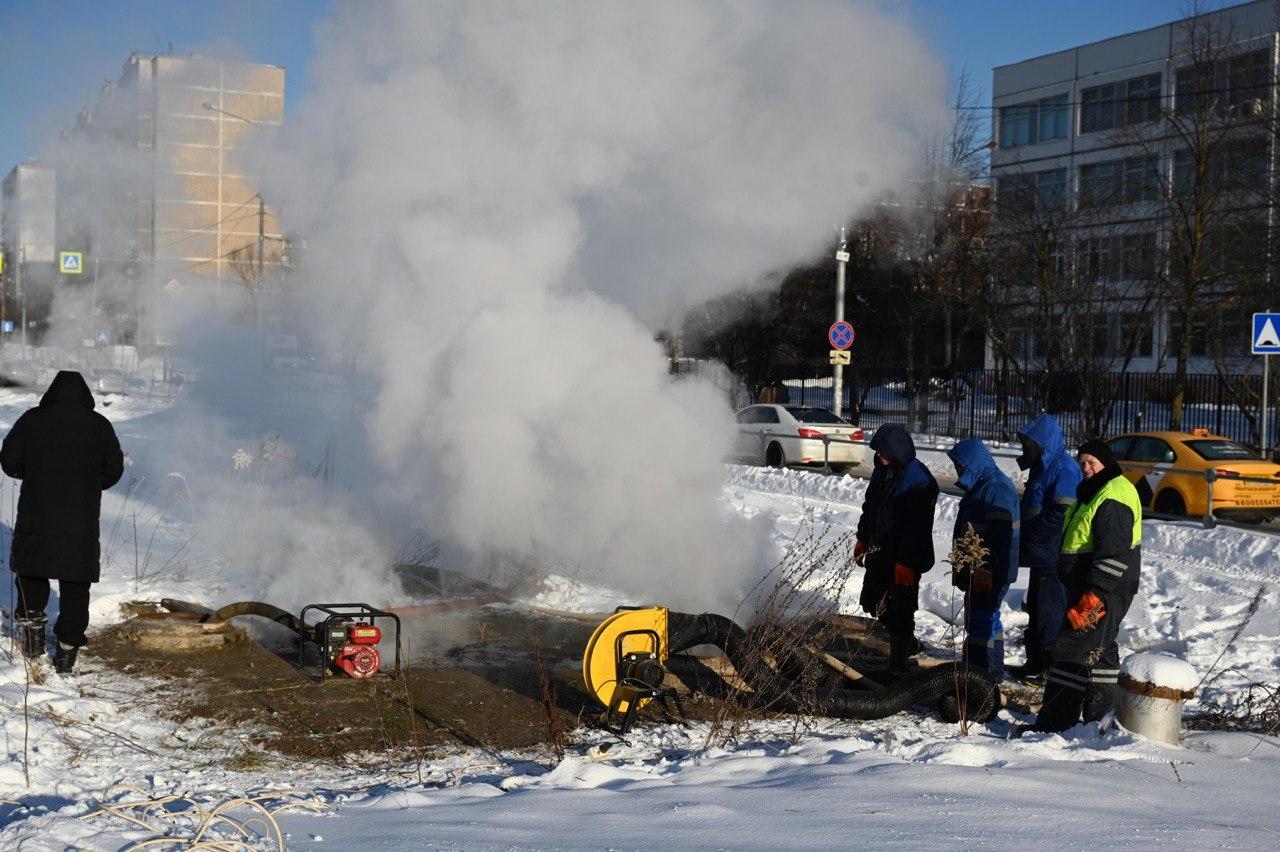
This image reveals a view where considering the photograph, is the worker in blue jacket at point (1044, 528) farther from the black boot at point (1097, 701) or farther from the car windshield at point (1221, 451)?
the car windshield at point (1221, 451)

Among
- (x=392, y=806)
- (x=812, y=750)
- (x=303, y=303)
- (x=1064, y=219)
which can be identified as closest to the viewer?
(x=392, y=806)

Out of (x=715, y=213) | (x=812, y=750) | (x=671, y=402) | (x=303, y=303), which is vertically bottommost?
(x=812, y=750)

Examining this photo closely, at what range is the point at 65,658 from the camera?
711 cm

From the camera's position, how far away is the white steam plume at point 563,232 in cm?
861

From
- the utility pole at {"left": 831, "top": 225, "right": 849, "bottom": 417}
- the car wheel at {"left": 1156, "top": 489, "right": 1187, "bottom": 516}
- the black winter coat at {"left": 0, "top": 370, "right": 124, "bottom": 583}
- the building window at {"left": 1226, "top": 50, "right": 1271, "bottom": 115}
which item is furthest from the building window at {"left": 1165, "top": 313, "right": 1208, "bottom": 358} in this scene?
the black winter coat at {"left": 0, "top": 370, "right": 124, "bottom": 583}

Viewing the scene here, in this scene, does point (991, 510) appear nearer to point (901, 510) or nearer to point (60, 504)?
point (901, 510)

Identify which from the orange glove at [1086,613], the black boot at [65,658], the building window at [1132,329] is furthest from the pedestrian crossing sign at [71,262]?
the building window at [1132,329]

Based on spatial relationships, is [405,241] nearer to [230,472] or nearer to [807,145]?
[807,145]

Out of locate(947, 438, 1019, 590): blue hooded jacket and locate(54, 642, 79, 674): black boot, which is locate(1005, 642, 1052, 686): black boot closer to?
locate(947, 438, 1019, 590): blue hooded jacket

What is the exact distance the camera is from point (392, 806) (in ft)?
16.1

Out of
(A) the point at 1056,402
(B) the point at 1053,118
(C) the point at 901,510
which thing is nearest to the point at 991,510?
(C) the point at 901,510

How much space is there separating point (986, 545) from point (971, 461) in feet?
1.89

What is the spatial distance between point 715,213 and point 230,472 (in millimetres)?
7019

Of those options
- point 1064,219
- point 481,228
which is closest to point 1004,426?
point 1064,219
